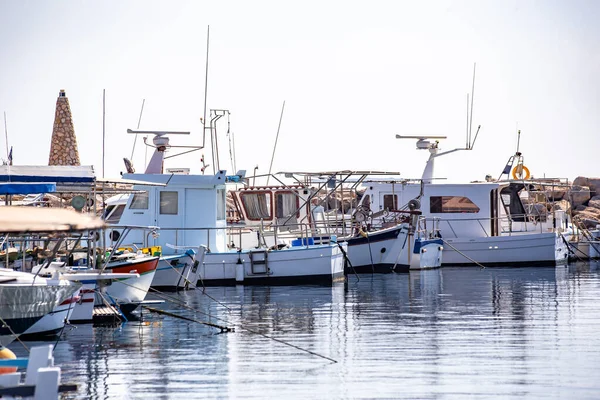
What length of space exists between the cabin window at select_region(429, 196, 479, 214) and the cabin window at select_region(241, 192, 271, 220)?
27.3ft

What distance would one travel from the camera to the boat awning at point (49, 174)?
19531 millimetres

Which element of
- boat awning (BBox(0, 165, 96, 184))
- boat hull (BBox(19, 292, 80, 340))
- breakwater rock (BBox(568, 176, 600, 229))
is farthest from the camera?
breakwater rock (BBox(568, 176, 600, 229))

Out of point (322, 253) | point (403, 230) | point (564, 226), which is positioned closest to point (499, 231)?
point (564, 226)

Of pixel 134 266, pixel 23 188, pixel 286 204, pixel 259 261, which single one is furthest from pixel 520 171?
pixel 23 188

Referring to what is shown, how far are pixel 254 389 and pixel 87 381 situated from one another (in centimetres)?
229

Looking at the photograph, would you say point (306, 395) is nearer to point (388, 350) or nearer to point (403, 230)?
point (388, 350)

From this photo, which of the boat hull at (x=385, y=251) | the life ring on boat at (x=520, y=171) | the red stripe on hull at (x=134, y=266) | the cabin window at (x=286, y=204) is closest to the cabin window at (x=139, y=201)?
the cabin window at (x=286, y=204)

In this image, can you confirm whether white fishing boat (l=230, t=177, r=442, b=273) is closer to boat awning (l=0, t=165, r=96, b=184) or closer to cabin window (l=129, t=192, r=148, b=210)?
cabin window (l=129, t=192, r=148, b=210)

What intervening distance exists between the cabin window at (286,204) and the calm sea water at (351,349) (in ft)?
21.2

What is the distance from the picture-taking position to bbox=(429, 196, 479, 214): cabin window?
38.0m

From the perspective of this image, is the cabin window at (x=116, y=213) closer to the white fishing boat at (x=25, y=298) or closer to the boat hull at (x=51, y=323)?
the boat hull at (x=51, y=323)

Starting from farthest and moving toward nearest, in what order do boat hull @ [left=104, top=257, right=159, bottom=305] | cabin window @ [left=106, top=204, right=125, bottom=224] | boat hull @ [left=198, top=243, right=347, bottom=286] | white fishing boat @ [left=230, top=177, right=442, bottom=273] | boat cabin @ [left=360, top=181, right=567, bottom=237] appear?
boat cabin @ [left=360, top=181, right=567, bottom=237] → white fishing boat @ [left=230, top=177, right=442, bottom=273] → cabin window @ [left=106, top=204, right=125, bottom=224] → boat hull @ [left=198, top=243, right=347, bottom=286] → boat hull @ [left=104, top=257, right=159, bottom=305]

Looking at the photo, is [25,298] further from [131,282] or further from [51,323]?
[131,282]

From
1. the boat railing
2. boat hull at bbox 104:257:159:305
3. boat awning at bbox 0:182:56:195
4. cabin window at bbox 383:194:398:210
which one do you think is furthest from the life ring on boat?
boat awning at bbox 0:182:56:195
